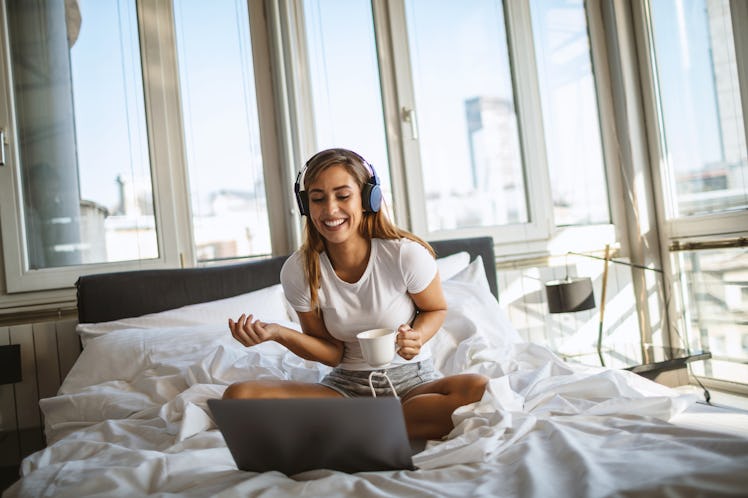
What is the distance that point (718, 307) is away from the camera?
3.11 metres

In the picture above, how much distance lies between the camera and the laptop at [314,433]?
108 centimetres

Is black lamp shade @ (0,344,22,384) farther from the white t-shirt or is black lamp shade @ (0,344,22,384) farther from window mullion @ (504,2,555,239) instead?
window mullion @ (504,2,555,239)

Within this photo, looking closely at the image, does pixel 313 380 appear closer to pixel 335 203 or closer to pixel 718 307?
pixel 335 203

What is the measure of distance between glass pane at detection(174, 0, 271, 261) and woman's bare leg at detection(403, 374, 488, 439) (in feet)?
5.52

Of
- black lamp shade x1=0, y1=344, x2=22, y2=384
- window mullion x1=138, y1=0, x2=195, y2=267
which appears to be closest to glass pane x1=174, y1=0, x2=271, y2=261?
window mullion x1=138, y1=0, x2=195, y2=267

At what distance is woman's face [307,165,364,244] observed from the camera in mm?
1671

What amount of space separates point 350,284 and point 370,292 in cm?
6

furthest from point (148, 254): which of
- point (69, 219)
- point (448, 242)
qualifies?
point (448, 242)

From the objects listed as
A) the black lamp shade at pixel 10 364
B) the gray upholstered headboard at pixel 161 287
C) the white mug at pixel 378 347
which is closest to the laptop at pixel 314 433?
the white mug at pixel 378 347

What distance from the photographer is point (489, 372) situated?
1892 mm

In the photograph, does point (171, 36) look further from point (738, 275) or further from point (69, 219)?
point (738, 275)

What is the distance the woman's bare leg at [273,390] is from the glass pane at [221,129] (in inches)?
56.0

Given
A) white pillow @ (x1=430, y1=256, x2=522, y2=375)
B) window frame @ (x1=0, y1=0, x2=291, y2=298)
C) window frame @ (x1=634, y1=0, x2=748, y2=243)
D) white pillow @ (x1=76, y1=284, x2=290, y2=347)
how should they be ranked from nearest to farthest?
white pillow @ (x1=430, y1=256, x2=522, y2=375) < white pillow @ (x1=76, y1=284, x2=290, y2=347) < window frame @ (x1=0, y1=0, x2=291, y2=298) < window frame @ (x1=634, y1=0, x2=748, y2=243)

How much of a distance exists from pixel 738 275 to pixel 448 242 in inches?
55.2
